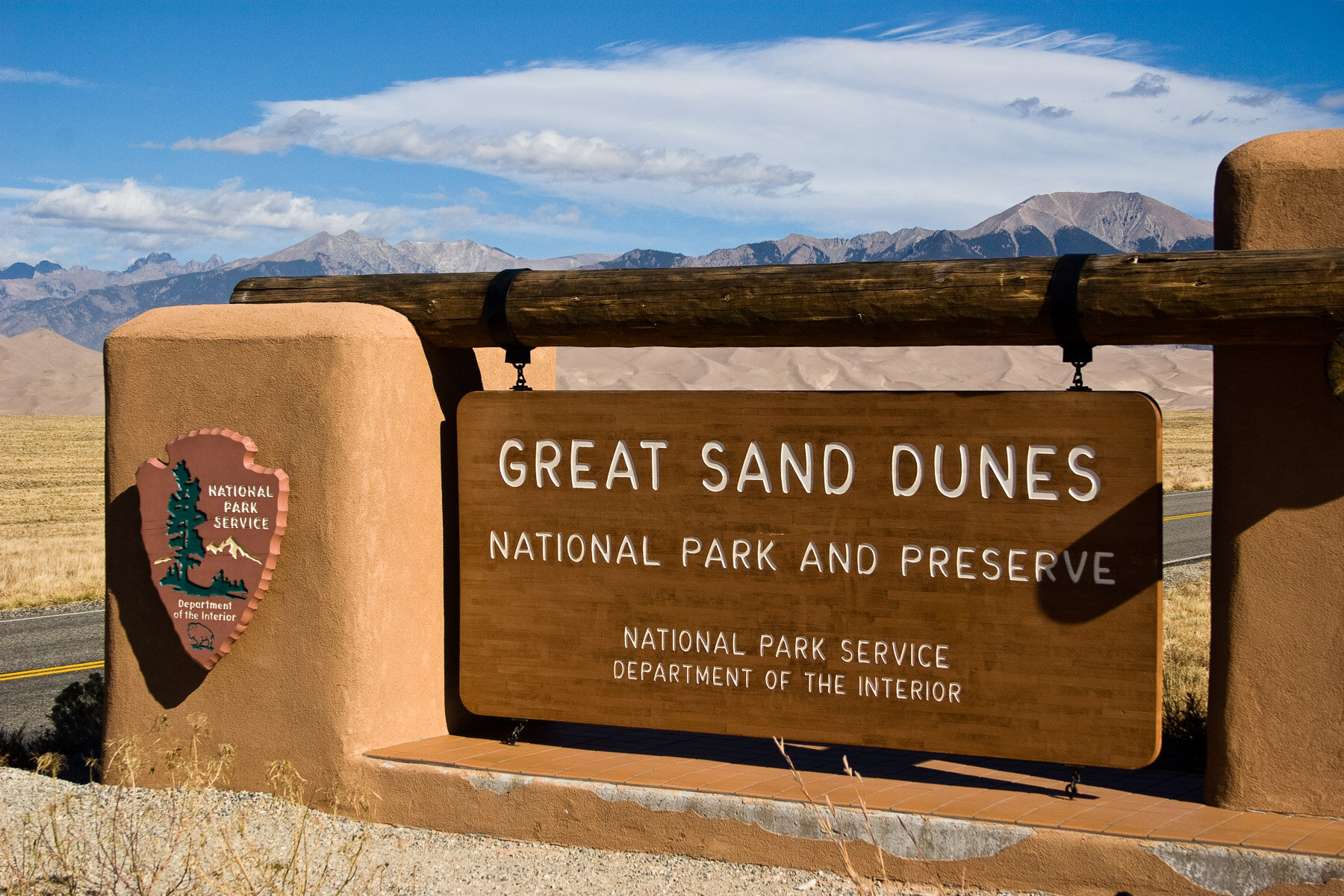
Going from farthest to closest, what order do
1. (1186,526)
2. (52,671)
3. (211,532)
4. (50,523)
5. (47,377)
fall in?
1. (47,377)
2. (50,523)
3. (1186,526)
4. (52,671)
5. (211,532)

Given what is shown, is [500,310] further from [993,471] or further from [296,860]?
[296,860]

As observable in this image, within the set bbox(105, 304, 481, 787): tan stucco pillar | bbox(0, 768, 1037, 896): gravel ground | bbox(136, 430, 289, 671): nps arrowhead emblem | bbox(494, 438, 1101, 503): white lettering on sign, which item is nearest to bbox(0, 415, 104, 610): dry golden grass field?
bbox(105, 304, 481, 787): tan stucco pillar

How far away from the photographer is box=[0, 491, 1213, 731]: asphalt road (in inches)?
370

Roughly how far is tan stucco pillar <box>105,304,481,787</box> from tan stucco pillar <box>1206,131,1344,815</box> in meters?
3.95

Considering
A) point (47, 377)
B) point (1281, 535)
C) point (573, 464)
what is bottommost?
point (1281, 535)

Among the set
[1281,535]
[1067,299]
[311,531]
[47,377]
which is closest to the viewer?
[1281,535]

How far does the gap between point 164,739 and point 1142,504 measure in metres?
5.20

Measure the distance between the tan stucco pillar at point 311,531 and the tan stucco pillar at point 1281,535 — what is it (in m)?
3.95

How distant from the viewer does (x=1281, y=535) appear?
4.91 m

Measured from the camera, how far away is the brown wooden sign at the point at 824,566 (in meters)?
5.17

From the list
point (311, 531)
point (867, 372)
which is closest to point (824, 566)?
point (311, 531)

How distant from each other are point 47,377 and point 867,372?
82072 mm

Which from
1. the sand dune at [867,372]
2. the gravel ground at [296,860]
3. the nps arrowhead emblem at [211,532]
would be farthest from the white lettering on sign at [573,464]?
the sand dune at [867,372]

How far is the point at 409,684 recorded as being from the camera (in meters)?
6.25
